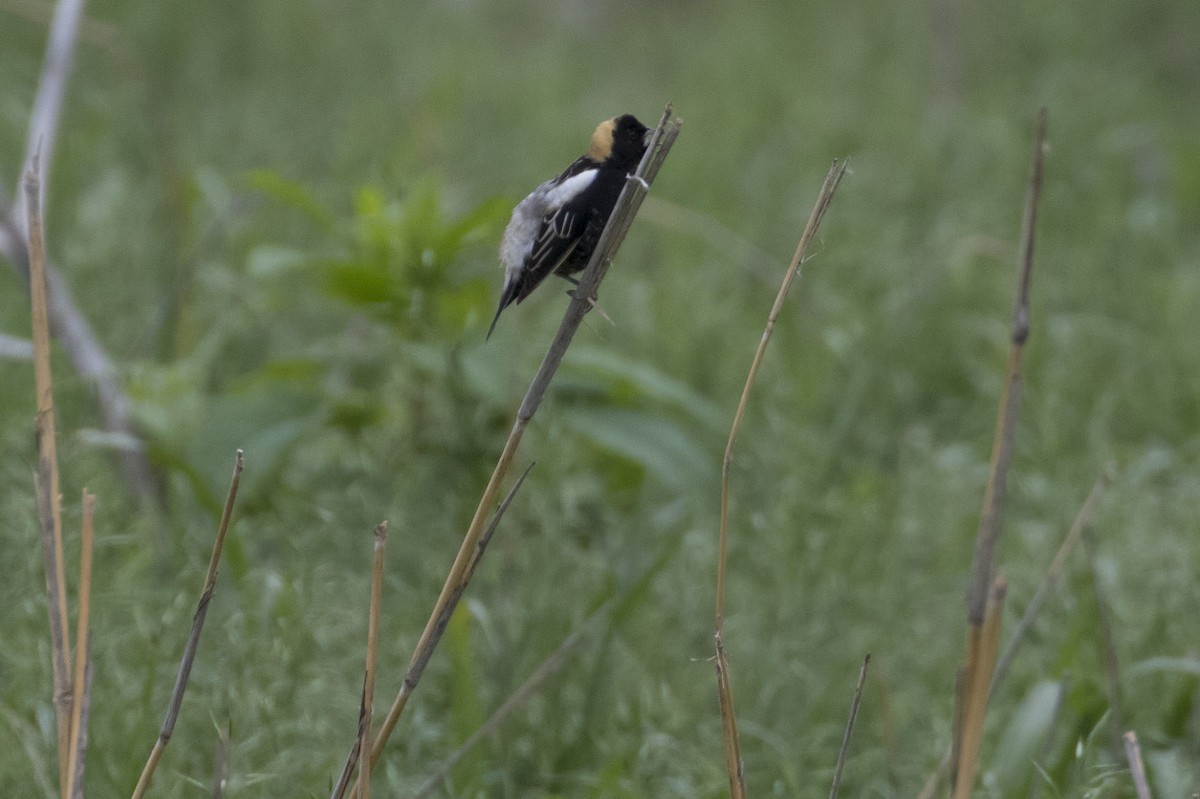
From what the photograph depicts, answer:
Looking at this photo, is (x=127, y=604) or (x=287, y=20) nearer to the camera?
(x=127, y=604)

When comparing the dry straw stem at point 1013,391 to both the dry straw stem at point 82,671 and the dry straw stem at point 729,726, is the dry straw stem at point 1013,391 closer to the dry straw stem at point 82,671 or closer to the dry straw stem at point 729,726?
the dry straw stem at point 729,726

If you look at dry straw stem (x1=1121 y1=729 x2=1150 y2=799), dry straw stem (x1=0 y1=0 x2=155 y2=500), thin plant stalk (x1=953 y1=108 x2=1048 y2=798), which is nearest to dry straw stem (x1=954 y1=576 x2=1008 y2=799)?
thin plant stalk (x1=953 y1=108 x2=1048 y2=798)

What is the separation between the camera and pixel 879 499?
3.56 m

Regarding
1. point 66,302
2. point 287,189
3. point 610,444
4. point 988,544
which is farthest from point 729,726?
point 66,302

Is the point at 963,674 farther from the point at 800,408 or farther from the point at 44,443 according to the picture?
the point at 800,408

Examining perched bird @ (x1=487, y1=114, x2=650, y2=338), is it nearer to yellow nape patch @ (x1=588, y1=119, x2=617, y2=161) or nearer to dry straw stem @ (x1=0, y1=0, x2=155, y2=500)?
yellow nape patch @ (x1=588, y1=119, x2=617, y2=161)

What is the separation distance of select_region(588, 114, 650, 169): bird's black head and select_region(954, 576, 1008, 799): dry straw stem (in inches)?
31.4

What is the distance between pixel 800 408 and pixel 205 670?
7.12ft

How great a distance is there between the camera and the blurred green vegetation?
248 cm

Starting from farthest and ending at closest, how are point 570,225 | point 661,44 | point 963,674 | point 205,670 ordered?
point 661,44
point 205,670
point 570,225
point 963,674

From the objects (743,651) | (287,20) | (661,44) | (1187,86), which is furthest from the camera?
(661,44)

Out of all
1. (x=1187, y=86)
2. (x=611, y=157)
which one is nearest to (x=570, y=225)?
(x=611, y=157)

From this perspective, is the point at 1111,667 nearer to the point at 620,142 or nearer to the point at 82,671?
the point at 620,142

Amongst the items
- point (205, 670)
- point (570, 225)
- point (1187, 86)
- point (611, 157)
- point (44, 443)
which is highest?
point (1187, 86)
